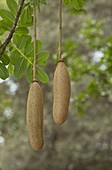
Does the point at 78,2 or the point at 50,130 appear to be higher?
the point at 78,2

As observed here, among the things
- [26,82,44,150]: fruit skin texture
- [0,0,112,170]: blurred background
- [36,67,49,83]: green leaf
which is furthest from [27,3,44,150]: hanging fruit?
[0,0,112,170]: blurred background

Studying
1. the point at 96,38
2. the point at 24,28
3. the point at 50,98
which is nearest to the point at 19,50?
the point at 24,28

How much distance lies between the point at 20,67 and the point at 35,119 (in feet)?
0.94

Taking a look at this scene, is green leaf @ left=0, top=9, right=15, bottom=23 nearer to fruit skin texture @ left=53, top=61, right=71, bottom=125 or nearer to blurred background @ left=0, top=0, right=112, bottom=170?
fruit skin texture @ left=53, top=61, right=71, bottom=125

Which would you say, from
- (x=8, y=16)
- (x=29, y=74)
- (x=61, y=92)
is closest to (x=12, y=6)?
(x=8, y=16)

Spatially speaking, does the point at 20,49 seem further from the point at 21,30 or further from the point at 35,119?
the point at 35,119

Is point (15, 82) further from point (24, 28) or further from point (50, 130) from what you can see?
point (24, 28)

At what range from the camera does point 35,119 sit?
46 cm

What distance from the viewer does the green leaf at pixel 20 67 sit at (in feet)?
2.40

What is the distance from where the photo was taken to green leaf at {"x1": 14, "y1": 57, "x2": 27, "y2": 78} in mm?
731

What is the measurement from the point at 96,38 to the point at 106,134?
10.3 ft

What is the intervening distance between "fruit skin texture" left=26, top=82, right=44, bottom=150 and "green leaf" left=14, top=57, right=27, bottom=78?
0.85ft

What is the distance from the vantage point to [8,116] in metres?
6.14

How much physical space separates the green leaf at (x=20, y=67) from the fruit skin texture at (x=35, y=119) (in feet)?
0.85
